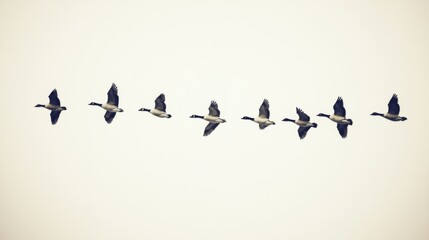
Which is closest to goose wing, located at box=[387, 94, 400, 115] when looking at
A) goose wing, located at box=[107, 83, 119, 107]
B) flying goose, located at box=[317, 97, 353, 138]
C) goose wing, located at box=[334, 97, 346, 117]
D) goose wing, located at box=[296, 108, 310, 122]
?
flying goose, located at box=[317, 97, 353, 138]

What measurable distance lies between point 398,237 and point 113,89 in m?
163

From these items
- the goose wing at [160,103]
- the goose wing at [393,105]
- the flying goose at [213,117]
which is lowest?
the flying goose at [213,117]

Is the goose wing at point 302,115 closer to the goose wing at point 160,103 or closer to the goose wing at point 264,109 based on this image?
the goose wing at point 264,109

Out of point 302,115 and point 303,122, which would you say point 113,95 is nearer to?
point 302,115

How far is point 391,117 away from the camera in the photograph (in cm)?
5628

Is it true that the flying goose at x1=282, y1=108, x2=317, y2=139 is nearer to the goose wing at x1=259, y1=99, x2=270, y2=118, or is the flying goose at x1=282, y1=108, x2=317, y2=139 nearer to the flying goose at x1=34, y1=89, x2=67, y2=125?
the goose wing at x1=259, y1=99, x2=270, y2=118

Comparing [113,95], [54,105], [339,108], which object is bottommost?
[54,105]

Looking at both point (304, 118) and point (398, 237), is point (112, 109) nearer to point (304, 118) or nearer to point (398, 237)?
point (304, 118)

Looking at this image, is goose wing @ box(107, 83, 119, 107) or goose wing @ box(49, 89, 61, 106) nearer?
goose wing @ box(107, 83, 119, 107)

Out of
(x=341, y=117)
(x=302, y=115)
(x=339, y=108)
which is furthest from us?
(x=302, y=115)

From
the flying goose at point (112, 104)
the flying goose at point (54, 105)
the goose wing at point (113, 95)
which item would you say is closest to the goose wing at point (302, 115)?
the flying goose at point (112, 104)

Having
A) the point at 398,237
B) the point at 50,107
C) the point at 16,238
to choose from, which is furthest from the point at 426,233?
the point at 50,107

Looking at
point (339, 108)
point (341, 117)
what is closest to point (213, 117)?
point (339, 108)

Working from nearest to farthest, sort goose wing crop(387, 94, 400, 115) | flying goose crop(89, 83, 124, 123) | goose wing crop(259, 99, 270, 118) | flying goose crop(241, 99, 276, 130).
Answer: goose wing crop(387, 94, 400, 115) < goose wing crop(259, 99, 270, 118) < flying goose crop(241, 99, 276, 130) < flying goose crop(89, 83, 124, 123)
